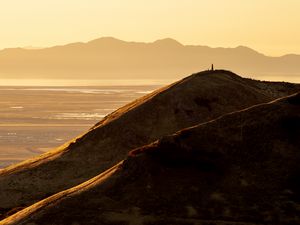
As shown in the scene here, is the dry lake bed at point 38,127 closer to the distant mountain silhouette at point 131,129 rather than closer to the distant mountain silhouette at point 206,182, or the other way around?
the distant mountain silhouette at point 131,129

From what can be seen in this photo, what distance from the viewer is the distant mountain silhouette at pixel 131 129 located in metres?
61.3

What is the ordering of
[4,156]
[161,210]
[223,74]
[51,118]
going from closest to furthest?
[161,210]
[223,74]
[4,156]
[51,118]

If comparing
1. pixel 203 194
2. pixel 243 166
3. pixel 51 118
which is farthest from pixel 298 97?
pixel 51 118

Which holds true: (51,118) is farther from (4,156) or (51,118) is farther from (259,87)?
(259,87)

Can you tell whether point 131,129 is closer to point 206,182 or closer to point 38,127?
point 206,182

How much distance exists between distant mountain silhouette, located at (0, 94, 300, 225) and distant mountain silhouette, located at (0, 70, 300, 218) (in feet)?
55.8

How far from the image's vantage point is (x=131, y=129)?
222 feet

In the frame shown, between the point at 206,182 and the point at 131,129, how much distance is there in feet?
88.1

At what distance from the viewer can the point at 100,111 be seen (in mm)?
184000

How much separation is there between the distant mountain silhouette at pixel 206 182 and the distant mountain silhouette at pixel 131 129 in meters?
17.0

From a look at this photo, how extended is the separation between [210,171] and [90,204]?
7.63m

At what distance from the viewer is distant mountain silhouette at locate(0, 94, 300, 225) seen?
3891 cm

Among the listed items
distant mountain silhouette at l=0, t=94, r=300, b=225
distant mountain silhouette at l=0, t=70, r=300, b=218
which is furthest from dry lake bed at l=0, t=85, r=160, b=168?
distant mountain silhouette at l=0, t=94, r=300, b=225

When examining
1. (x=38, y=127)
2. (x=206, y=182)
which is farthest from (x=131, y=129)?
(x=38, y=127)
